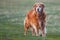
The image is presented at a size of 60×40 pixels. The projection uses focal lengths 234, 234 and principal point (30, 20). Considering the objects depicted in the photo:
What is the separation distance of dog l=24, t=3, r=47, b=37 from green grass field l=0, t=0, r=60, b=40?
5 cm

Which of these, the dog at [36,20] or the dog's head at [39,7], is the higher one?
the dog's head at [39,7]

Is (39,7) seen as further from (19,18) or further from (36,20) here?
(19,18)

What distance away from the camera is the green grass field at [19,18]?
3.09 m

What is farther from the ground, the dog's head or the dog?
the dog's head

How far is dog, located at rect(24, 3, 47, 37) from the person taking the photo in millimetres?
3051

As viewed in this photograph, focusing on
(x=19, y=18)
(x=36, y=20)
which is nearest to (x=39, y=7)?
(x=36, y=20)

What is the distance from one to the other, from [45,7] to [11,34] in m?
0.58

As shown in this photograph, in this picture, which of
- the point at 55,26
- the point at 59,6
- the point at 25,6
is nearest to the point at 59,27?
the point at 55,26

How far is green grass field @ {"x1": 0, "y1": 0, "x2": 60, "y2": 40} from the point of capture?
10.1 ft

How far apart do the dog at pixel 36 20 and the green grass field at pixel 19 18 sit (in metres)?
0.05

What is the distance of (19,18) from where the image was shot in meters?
3.13

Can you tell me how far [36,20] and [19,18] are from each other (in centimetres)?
23

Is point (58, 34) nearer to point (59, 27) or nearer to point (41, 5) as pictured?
point (59, 27)

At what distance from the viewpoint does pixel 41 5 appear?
3.05 metres
